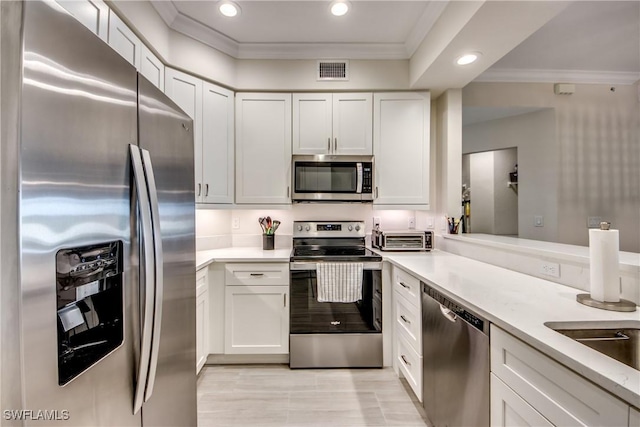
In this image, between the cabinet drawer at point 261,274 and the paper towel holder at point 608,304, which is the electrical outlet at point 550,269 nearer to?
the paper towel holder at point 608,304

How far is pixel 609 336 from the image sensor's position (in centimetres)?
95

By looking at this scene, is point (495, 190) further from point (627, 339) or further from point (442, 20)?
point (627, 339)

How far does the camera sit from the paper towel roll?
1068 millimetres

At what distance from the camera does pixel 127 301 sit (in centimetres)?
78

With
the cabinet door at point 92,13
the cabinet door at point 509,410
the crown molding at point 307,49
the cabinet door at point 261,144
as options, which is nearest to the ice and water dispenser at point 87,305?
the cabinet door at point 92,13

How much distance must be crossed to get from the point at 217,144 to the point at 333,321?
1.78 metres

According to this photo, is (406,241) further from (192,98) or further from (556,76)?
(556,76)

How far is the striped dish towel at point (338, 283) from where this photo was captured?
218cm

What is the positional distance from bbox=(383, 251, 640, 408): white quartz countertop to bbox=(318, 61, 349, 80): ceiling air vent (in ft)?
5.78

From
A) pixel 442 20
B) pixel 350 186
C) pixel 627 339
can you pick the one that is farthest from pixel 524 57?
pixel 627 339

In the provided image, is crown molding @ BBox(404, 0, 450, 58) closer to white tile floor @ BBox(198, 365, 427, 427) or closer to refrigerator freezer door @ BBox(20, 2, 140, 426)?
refrigerator freezer door @ BBox(20, 2, 140, 426)

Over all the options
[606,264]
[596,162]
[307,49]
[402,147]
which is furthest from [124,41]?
[596,162]

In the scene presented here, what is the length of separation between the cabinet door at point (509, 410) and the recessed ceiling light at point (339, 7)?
2.31 meters

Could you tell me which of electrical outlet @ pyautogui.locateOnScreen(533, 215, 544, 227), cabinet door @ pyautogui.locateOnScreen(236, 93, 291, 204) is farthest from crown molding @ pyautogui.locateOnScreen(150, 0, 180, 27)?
electrical outlet @ pyautogui.locateOnScreen(533, 215, 544, 227)
